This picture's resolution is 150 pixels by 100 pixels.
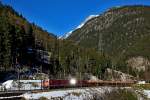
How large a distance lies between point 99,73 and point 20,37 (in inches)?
Answer: 2412

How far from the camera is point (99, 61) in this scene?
187 meters

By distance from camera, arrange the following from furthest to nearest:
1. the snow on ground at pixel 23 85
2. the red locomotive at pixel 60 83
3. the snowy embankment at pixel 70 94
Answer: the snow on ground at pixel 23 85
the red locomotive at pixel 60 83
the snowy embankment at pixel 70 94

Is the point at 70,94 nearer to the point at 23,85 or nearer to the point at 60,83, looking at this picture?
the point at 60,83

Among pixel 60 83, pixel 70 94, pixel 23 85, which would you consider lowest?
pixel 70 94

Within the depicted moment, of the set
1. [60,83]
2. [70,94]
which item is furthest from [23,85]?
[70,94]

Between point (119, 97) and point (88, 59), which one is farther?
point (88, 59)

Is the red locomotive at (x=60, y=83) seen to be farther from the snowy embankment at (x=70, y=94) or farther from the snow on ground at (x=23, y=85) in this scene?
the snowy embankment at (x=70, y=94)

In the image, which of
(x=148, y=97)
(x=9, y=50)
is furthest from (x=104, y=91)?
(x=9, y=50)

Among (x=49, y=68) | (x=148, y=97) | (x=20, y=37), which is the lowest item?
(x=148, y=97)

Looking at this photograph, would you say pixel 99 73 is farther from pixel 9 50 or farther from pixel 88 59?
pixel 9 50

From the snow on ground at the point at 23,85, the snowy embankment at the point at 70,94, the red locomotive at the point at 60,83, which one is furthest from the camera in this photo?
the snow on ground at the point at 23,85

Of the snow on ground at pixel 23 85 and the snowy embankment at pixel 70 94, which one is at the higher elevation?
the snow on ground at pixel 23 85

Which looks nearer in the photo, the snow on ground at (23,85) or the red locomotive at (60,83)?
the red locomotive at (60,83)

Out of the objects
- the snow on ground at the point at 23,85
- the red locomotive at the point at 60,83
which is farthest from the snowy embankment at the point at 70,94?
the snow on ground at the point at 23,85
